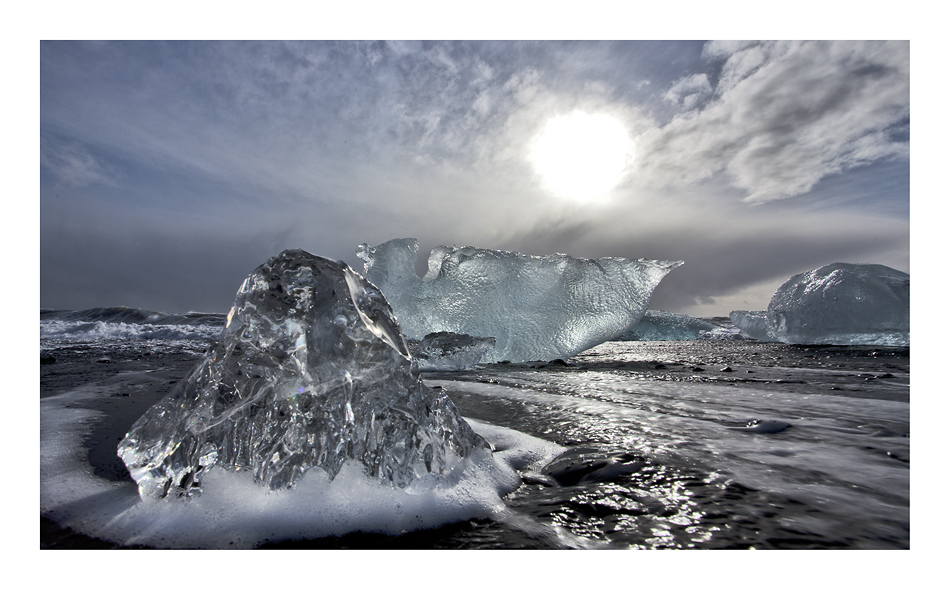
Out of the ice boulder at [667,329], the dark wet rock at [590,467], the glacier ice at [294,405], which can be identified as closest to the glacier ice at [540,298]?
the dark wet rock at [590,467]

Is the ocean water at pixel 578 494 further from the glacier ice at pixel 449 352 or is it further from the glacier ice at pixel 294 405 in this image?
the glacier ice at pixel 449 352

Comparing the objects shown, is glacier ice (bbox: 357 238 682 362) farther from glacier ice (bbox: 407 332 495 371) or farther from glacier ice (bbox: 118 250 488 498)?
glacier ice (bbox: 118 250 488 498)

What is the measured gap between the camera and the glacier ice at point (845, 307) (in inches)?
235

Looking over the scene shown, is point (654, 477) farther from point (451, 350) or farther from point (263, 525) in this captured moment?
point (451, 350)

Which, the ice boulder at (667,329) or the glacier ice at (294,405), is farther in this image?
the ice boulder at (667,329)

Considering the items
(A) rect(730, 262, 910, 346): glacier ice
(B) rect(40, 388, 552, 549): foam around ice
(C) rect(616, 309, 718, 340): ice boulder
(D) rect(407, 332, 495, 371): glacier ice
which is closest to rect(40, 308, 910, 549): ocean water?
(B) rect(40, 388, 552, 549): foam around ice

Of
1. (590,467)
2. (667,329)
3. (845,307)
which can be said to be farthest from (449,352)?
(667,329)

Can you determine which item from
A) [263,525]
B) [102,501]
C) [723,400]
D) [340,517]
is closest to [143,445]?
[102,501]

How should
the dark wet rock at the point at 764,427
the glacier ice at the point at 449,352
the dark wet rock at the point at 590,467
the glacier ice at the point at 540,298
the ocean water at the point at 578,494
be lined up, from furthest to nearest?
the glacier ice at the point at 540,298 < the glacier ice at the point at 449,352 < the dark wet rock at the point at 764,427 < the dark wet rock at the point at 590,467 < the ocean water at the point at 578,494

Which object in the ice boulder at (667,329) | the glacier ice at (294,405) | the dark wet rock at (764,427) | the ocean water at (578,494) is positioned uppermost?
the glacier ice at (294,405)

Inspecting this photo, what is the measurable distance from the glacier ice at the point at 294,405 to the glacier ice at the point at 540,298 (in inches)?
173

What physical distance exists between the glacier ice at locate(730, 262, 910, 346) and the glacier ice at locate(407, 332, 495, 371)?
549 cm

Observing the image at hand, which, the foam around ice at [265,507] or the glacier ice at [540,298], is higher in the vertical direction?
the glacier ice at [540,298]

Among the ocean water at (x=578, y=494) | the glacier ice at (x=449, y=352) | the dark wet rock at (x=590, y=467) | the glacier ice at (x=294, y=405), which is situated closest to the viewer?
the ocean water at (x=578, y=494)
